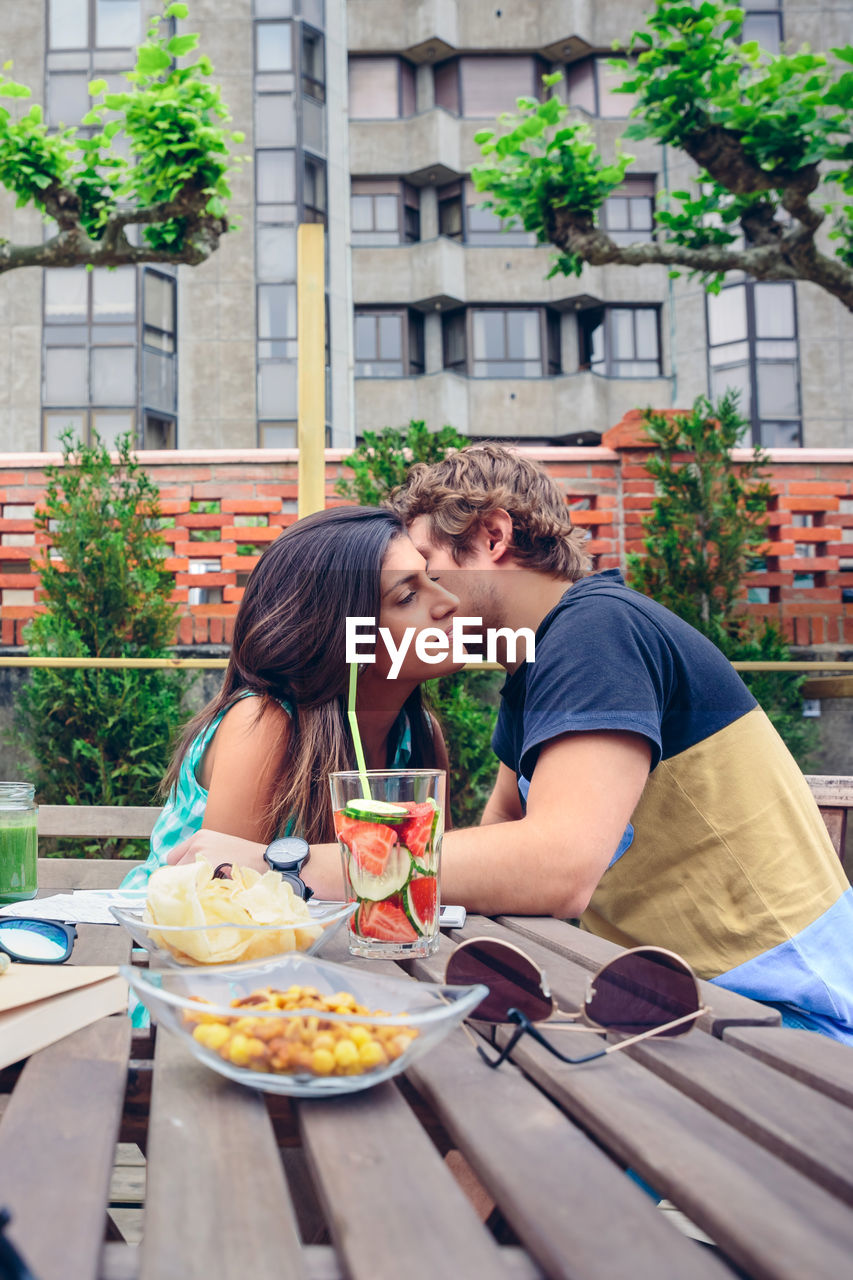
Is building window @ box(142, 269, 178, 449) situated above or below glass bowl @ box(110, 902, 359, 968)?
above

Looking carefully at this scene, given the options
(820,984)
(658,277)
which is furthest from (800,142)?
(658,277)

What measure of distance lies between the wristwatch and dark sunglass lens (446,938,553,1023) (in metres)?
0.48

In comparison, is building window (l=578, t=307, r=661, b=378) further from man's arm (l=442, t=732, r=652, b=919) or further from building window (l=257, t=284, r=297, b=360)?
man's arm (l=442, t=732, r=652, b=919)

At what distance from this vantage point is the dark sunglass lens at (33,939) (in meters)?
0.96

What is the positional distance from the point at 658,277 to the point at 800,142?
13393 millimetres

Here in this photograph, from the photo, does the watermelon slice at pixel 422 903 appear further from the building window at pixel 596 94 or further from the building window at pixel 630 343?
the building window at pixel 596 94

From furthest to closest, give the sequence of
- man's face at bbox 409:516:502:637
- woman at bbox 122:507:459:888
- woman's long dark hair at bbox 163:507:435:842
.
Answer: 1. man's face at bbox 409:516:502:637
2. woman's long dark hair at bbox 163:507:435:842
3. woman at bbox 122:507:459:888

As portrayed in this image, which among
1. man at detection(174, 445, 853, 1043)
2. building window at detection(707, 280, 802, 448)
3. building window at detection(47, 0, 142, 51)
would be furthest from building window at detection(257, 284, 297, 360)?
man at detection(174, 445, 853, 1043)

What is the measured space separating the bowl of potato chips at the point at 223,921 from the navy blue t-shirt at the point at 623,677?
43 cm

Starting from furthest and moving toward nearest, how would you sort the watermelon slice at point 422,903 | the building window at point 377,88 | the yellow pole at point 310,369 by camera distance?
the building window at point 377,88
the yellow pole at point 310,369
the watermelon slice at point 422,903

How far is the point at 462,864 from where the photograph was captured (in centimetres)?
129

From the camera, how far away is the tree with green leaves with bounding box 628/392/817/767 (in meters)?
4.81

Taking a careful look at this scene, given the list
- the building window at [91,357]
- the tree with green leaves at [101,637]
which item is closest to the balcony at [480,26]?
the building window at [91,357]

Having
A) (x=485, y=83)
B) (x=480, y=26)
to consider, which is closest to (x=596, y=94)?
(x=485, y=83)
